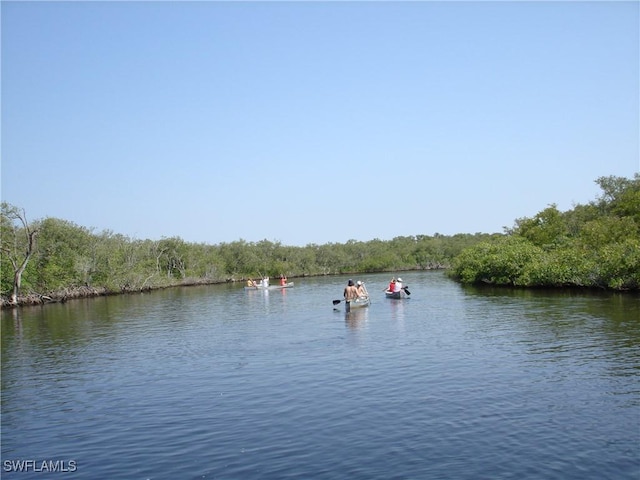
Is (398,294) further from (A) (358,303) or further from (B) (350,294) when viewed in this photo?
(B) (350,294)

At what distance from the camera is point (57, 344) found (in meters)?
28.9

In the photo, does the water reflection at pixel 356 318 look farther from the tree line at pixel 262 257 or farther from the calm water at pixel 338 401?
the tree line at pixel 262 257

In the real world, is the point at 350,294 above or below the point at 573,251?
below

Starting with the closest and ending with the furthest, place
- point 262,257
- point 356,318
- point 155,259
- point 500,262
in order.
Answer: point 356,318 < point 500,262 < point 155,259 < point 262,257

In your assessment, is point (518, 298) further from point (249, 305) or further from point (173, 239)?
point (173, 239)

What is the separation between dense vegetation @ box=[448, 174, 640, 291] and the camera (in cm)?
4172

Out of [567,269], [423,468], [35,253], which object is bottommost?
[423,468]

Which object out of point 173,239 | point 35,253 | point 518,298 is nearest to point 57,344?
point 518,298

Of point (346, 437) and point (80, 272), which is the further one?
point (80, 272)

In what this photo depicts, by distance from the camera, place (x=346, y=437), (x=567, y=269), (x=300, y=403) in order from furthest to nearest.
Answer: (x=567, y=269) → (x=300, y=403) → (x=346, y=437)

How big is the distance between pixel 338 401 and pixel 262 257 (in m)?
97.5

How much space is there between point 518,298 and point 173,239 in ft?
215

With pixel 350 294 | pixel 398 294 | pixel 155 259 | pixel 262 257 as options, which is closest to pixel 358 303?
pixel 350 294

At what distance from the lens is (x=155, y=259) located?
3590 inches
